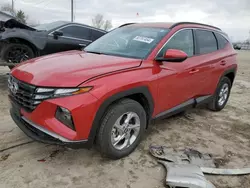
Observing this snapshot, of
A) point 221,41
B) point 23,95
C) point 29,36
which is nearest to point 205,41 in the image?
point 221,41

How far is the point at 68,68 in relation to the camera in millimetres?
2834

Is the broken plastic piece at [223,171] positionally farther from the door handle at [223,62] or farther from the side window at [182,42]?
the door handle at [223,62]

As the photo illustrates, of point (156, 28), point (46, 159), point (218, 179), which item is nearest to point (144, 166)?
point (218, 179)

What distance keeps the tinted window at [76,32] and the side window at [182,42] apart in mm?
3934

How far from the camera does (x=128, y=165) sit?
3080 mm

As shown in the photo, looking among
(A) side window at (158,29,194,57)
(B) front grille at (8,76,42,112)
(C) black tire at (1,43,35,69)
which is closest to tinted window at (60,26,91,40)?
(C) black tire at (1,43,35,69)

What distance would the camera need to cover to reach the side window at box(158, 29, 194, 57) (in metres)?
3.64

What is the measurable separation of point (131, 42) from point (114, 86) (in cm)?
122

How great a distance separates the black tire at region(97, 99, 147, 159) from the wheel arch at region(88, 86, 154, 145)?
0.06 metres

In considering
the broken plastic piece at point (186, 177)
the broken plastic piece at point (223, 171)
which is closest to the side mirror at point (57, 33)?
the broken plastic piece at point (186, 177)

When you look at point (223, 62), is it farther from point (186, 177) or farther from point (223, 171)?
point (186, 177)

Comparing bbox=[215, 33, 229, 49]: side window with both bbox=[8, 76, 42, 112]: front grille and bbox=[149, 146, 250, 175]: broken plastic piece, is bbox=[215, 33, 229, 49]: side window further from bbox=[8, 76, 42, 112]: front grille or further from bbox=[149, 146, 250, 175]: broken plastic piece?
bbox=[8, 76, 42, 112]: front grille

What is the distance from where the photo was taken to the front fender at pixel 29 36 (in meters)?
5.73

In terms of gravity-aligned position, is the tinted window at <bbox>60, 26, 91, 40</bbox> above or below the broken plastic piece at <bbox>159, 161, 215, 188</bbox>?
above
